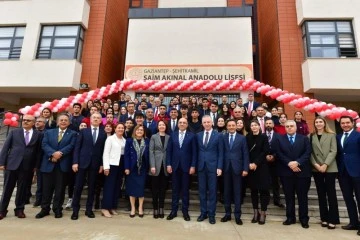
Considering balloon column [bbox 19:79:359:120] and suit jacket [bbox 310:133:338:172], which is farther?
balloon column [bbox 19:79:359:120]

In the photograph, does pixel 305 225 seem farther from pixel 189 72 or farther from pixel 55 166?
pixel 189 72

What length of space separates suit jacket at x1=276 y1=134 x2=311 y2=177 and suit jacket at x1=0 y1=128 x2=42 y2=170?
14.4 feet

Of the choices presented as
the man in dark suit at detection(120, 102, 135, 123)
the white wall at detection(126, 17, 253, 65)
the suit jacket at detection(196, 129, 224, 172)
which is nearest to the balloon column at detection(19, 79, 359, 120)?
the white wall at detection(126, 17, 253, 65)

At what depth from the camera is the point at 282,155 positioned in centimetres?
436

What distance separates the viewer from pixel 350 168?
3.99m

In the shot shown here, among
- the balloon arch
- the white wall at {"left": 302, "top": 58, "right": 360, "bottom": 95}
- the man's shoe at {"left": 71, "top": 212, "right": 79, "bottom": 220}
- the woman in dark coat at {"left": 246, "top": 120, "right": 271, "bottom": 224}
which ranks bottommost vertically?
Result: the man's shoe at {"left": 71, "top": 212, "right": 79, "bottom": 220}

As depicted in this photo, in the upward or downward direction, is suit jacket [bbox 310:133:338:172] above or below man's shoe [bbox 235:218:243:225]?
above

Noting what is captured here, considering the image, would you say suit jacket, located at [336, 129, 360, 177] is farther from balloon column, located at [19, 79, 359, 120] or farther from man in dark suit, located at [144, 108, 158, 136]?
balloon column, located at [19, 79, 359, 120]

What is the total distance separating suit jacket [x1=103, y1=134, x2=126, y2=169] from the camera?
4496 millimetres

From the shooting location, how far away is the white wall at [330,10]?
10219 millimetres

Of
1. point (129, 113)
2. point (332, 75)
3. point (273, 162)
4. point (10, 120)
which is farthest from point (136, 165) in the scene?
point (332, 75)

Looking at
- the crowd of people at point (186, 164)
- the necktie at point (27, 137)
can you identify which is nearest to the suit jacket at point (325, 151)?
the crowd of people at point (186, 164)

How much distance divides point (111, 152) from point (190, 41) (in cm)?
814

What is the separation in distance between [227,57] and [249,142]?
279 inches
